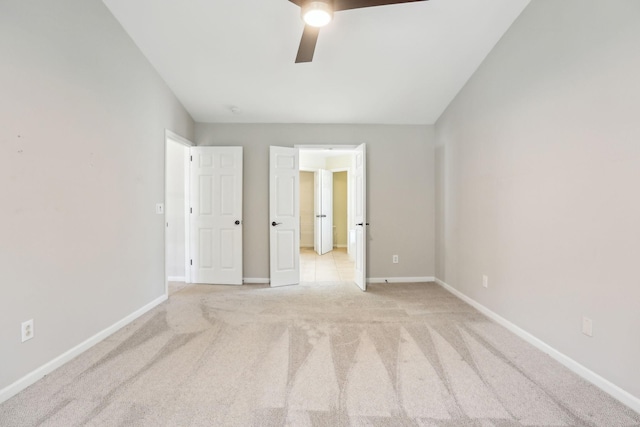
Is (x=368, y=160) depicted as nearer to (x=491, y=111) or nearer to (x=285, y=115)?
(x=285, y=115)

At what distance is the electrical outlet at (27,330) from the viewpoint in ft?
5.85

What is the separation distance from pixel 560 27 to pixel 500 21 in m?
0.62

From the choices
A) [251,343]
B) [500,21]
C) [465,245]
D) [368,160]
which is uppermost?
[500,21]

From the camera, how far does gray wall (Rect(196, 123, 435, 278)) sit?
13.8 ft

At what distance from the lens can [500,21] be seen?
256 centimetres

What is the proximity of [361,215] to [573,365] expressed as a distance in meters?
2.49

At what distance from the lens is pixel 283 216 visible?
4.10 meters

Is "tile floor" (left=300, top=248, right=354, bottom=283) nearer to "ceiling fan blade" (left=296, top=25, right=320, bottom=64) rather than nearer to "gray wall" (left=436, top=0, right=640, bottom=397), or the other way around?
"gray wall" (left=436, top=0, right=640, bottom=397)

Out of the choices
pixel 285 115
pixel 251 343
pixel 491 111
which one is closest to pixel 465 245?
pixel 491 111

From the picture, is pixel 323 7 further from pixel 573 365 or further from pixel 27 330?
pixel 573 365

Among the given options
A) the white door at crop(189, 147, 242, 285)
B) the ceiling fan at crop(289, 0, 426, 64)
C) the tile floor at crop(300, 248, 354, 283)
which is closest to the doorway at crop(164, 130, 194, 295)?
the white door at crop(189, 147, 242, 285)

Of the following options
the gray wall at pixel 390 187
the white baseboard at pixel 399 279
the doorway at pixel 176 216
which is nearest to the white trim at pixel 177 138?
the doorway at pixel 176 216

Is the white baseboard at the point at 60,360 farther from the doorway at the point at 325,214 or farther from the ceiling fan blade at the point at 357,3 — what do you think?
the ceiling fan blade at the point at 357,3

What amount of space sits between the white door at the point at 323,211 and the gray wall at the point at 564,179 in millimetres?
4059
